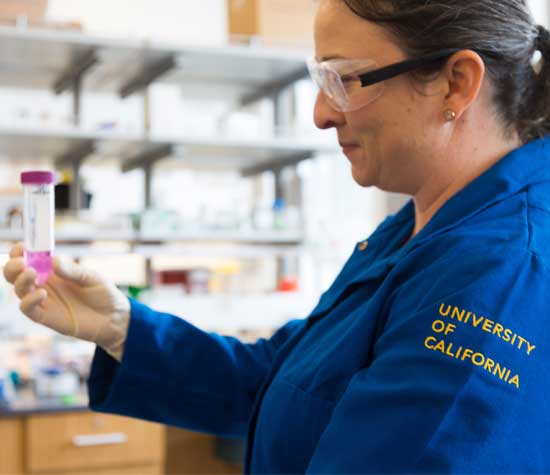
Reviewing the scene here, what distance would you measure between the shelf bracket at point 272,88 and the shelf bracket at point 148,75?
0.64 m

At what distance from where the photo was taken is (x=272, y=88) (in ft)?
13.0

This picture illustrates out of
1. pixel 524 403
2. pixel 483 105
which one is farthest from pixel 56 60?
pixel 524 403

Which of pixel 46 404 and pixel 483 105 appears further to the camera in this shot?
pixel 46 404

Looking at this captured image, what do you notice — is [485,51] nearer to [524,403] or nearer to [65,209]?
[524,403]

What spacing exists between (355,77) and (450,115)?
0.15 meters

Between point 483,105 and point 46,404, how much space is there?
7.49 feet

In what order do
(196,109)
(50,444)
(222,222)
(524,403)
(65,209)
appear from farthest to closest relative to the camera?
(196,109), (222,222), (65,209), (50,444), (524,403)

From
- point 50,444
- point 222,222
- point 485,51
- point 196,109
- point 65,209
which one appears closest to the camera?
point 485,51

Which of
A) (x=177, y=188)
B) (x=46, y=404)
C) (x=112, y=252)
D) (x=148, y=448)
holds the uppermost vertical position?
(x=177, y=188)

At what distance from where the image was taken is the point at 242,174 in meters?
4.18

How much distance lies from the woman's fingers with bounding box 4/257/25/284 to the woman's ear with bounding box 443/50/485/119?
0.70 meters

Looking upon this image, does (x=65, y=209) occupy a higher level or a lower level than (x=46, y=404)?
higher

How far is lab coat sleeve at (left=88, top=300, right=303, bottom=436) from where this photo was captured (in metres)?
1.38

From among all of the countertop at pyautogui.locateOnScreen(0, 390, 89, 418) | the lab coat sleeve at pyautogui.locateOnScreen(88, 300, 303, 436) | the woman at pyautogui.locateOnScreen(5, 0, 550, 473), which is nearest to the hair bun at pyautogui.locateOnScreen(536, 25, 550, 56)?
the woman at pyautogui.locateOnScreen(5, 0, 550, 473)
